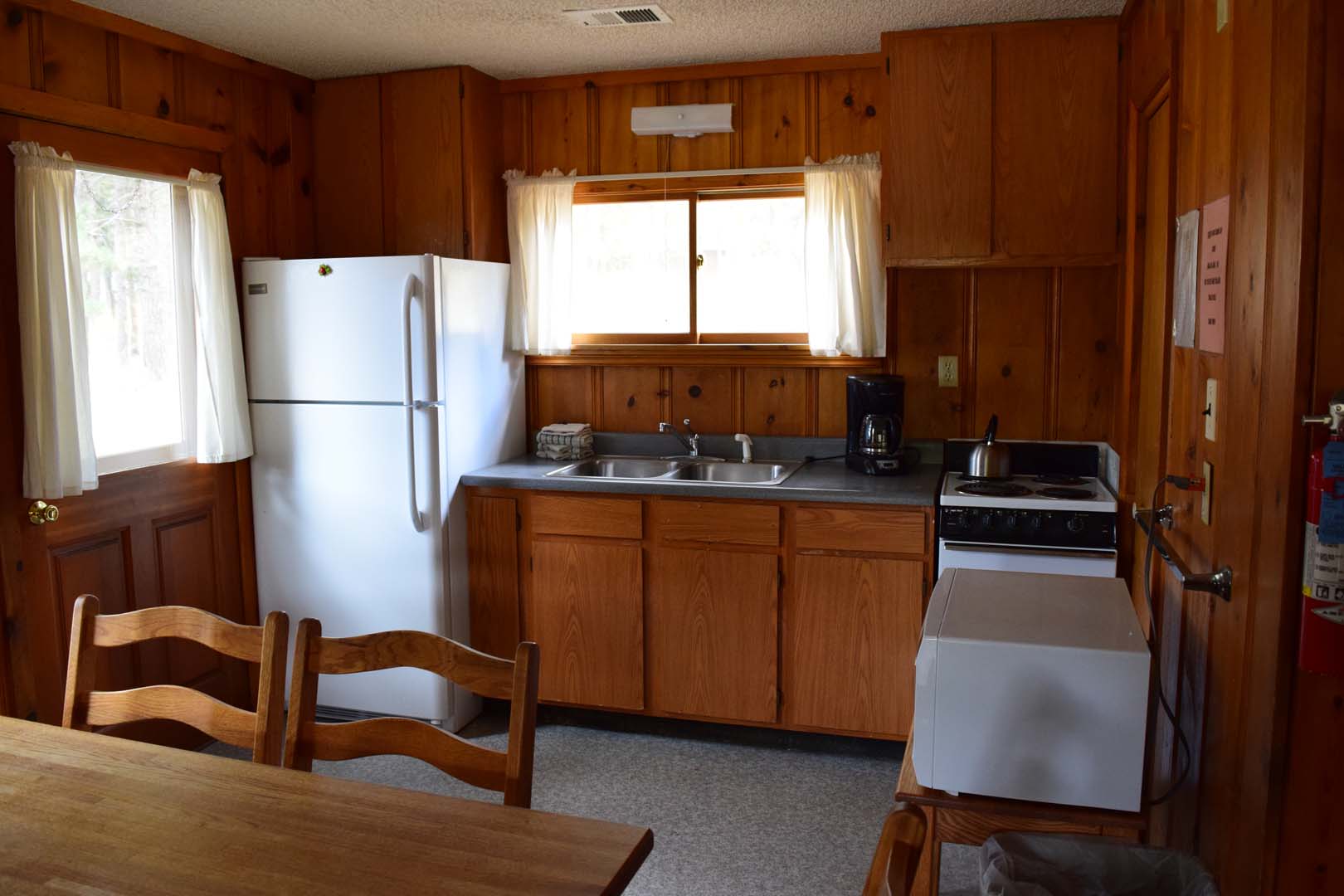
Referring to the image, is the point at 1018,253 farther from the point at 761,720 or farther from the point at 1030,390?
the point at 761,720

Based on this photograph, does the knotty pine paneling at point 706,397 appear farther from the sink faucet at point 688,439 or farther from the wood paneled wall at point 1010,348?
the wood paneled wall at point 1010,348

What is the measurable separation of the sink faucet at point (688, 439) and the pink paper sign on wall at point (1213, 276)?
7.05ft

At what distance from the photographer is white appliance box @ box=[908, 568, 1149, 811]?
1.74 m

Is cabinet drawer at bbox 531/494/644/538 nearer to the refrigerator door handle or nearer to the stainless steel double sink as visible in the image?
the stainless steel double sink

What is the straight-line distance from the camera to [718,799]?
3215 millimetres

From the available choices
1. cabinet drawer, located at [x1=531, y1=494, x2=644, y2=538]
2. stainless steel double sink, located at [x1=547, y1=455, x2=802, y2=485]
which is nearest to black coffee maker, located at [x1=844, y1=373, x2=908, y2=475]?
stainless steel double sink, located at [x1=547, y1=455, x2=802, y2=485]

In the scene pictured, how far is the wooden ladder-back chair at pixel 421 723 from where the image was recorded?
1.66 m

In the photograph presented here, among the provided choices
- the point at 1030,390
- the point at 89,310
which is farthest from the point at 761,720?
the point at 89,310

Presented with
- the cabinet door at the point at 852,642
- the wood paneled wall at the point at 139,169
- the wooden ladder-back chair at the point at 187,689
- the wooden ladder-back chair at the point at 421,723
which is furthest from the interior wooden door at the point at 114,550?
the cabinet door at the point at 852,642

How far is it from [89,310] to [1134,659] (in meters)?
2.91

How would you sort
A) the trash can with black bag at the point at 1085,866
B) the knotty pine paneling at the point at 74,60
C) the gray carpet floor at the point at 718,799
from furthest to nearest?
the knotty pine paneling at the point at 74,60
the gray carpet floor at the point at 718,799
the trash can with black bag at the point at 1085,866

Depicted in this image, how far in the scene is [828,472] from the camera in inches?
144

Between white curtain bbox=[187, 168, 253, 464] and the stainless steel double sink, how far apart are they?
3.56 feet

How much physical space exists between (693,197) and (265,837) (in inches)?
117
